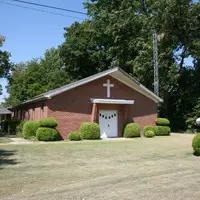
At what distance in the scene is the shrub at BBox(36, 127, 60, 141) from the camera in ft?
55.3

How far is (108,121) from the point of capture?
69.1 ft

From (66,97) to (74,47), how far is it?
851 inches

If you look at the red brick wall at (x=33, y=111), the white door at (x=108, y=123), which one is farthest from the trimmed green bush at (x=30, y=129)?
the white door at (x=108, y=123)

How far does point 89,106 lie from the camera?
1998 centimetres

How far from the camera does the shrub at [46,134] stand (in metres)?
16.8

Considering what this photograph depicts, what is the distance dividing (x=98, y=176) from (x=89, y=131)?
10.8 metres

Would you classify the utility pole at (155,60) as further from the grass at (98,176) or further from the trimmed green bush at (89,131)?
the grass at (98,176)

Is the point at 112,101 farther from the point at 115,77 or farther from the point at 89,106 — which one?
the point at 115,77

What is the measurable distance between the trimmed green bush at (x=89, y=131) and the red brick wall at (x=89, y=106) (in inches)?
43.0

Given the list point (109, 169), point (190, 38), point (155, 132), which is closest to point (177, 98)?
point (190, 38)

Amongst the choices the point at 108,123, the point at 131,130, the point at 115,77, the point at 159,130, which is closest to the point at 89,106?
the point at 108,123

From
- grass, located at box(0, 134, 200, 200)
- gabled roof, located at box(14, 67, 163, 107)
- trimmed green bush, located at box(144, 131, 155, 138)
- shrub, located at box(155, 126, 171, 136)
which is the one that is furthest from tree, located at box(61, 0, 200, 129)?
grass, located at box(0, 134, 200, 200)

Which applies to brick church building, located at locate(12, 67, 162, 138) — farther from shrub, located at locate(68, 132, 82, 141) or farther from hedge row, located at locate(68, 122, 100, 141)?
hedge row, located at locate(68, 122, 100, 141)

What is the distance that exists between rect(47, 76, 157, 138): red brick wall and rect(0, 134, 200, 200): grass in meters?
7.67
